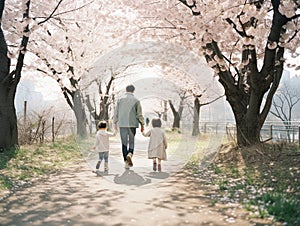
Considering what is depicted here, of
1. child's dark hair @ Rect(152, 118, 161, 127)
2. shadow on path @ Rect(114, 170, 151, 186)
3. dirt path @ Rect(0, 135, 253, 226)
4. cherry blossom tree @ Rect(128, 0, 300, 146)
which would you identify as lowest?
dirt path @ Rect(0, 135, 253, 226)

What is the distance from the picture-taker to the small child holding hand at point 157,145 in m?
8.19

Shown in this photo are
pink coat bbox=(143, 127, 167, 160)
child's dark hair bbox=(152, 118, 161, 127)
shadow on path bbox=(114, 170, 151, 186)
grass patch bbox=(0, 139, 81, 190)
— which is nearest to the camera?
shadow on path bbox=(114, 170, 151, 186)

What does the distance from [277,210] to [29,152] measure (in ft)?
28.0

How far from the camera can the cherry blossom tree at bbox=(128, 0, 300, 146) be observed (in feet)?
27.3

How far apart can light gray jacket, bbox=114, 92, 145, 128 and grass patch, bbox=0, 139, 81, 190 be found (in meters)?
2.36

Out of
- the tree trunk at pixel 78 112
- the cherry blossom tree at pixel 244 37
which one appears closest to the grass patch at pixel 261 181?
the cherry blossom tree at pixel 244 37

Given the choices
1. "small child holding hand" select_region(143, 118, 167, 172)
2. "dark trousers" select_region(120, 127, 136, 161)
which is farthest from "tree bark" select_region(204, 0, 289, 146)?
"dark trousers" select_region(120, 127, 136, 161)

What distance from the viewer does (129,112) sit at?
25.4ft

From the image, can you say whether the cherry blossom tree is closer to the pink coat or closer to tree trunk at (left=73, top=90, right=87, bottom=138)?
the pink coat

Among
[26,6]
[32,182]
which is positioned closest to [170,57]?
[26,6]

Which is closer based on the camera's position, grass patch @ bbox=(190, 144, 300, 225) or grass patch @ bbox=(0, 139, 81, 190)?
grass patch @ bbox=(190, 144, 300, 225)

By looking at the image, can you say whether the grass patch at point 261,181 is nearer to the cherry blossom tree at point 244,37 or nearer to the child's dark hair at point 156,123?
the cherry blossom tree at point 244,37

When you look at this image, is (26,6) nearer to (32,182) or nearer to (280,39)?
(32,182)

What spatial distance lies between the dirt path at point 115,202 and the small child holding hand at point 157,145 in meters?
0.55
